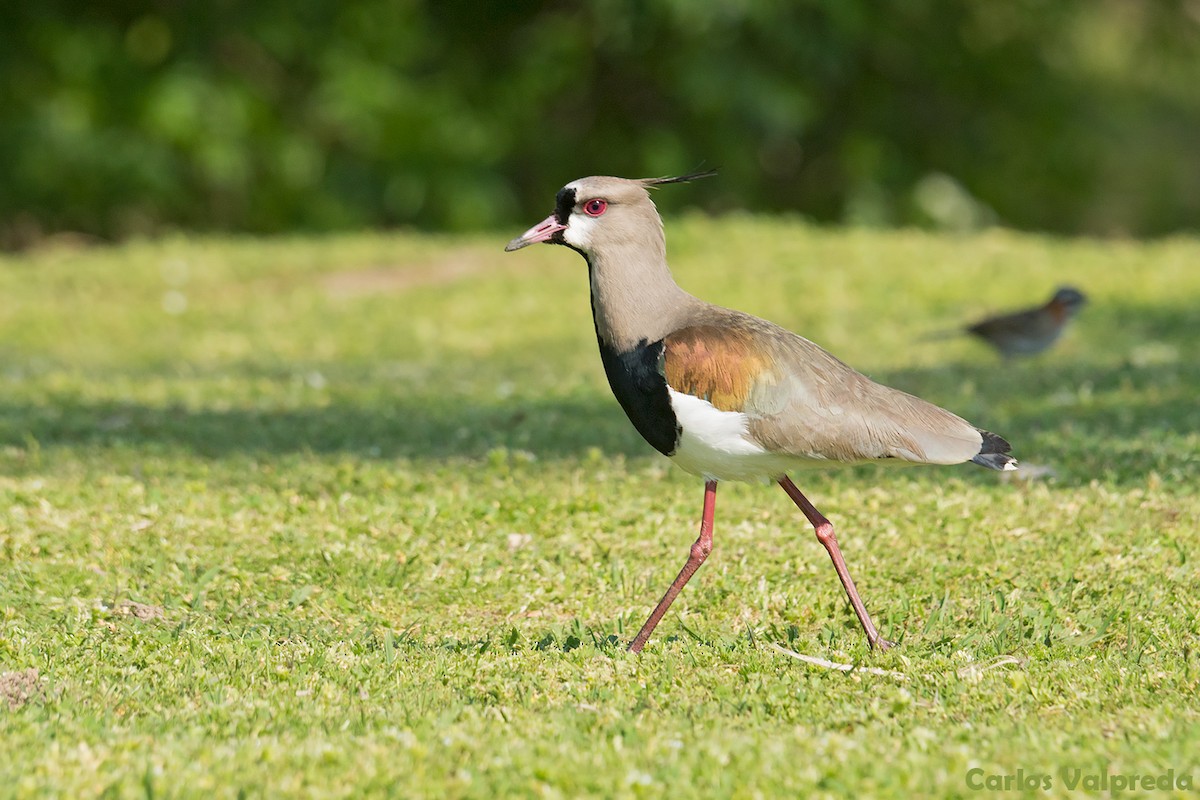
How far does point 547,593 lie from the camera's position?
6148 millimetres

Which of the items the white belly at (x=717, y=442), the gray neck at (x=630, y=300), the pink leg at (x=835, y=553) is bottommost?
the pink leg at (x=835, y=553)

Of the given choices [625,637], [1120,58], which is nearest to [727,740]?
[625,637]

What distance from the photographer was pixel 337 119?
1998 cm

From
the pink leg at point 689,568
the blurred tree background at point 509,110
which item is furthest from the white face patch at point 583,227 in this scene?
the blurred tree background at point 509,110

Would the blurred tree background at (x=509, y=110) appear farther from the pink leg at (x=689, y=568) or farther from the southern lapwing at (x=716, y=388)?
the pink leg at (x=689, y=568)

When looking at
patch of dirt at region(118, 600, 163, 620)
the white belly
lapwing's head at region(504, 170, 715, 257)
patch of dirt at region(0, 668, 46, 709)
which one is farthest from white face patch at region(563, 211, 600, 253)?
patch of dirt at region(0, 668, 46, 709)

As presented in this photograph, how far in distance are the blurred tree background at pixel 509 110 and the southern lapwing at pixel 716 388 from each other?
525 inches

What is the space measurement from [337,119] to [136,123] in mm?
2559

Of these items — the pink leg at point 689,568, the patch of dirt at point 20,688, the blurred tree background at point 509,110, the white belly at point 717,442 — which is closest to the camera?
the patch of dirt at point 20,688

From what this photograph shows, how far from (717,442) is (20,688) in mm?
2381

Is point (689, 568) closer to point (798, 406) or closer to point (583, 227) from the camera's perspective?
point (798, 406)

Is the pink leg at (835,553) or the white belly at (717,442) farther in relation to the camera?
the pink leg at (835,553)

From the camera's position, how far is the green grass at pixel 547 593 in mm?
4258

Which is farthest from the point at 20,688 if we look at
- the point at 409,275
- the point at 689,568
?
the point at 409,275
